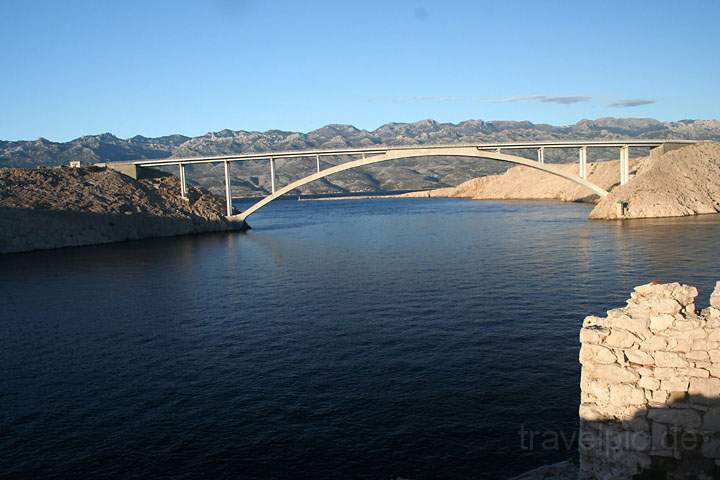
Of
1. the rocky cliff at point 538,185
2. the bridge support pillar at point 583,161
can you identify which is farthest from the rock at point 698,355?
the rocky cliff at point 538,185

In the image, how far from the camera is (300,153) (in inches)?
3388

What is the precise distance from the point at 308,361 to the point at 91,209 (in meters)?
62.3

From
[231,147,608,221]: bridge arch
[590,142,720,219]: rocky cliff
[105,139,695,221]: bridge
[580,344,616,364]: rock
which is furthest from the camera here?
[105,139,695,221]: bridge

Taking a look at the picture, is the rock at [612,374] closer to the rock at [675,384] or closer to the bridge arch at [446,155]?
the rock at [675,384]

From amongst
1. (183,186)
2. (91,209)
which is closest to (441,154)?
(183,186)

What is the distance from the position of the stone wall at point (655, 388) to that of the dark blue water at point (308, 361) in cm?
530

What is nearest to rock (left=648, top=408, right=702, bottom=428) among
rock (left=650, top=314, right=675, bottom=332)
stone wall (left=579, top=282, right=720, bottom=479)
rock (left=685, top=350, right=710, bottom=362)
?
stone wall (left=579, top=282, right=720, bottom=479)

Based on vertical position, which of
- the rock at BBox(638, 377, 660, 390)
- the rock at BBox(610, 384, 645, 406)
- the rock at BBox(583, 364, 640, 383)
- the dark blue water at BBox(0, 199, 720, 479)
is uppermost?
the rock at BBox(583, 364, 640, 383)

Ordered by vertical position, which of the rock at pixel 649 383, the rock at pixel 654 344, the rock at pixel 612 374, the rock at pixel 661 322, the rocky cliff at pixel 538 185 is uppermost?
the rocky cliff at pixel 538 185

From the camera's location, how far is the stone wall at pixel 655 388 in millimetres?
9617

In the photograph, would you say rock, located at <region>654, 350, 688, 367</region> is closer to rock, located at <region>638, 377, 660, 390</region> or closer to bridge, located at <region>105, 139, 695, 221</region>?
rock, located at <region>638, 377, 660, 390</region>

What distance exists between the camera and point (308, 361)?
23.9m

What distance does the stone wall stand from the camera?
962cm

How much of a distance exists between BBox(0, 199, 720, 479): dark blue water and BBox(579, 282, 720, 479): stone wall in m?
5.30
